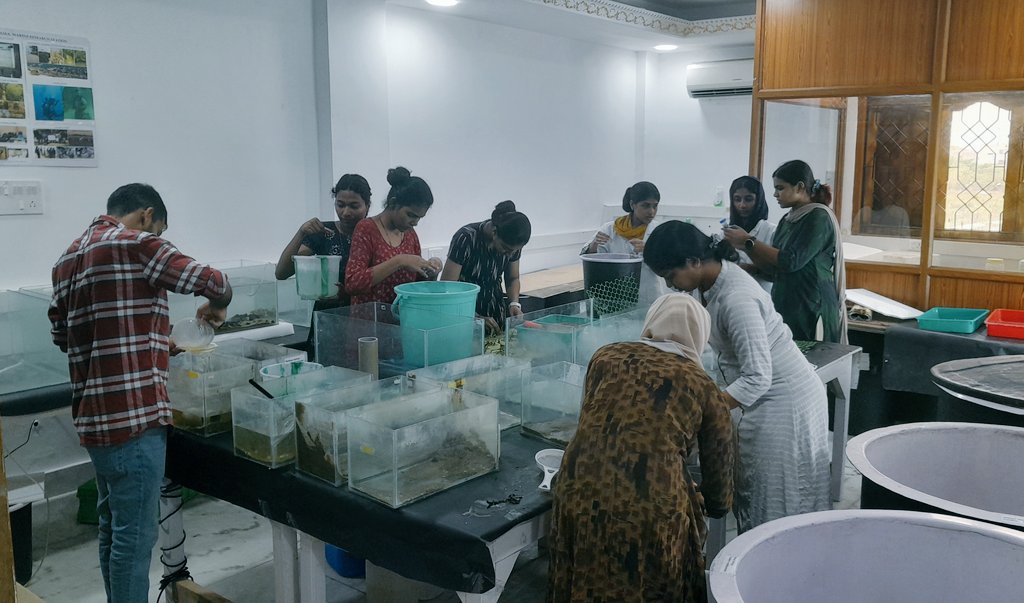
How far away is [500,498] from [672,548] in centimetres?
41

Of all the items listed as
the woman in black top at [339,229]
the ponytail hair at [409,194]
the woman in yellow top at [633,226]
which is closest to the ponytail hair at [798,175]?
the woman in yellow top at [633,226]

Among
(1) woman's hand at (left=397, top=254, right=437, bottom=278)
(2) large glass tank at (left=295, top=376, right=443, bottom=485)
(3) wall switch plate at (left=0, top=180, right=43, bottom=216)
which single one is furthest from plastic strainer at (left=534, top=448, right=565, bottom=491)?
(3) wall switch plate at (left=0, top=180, right=43, bottom=216)

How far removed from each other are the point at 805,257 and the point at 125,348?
2751 millimetres

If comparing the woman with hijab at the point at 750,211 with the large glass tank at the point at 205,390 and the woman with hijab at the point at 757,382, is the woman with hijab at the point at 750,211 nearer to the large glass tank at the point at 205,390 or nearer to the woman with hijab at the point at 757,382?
the woman with hijab at the point at 757,382

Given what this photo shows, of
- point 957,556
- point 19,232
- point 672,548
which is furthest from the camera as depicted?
point 19,232

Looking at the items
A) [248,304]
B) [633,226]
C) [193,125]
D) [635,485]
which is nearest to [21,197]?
[193,125]

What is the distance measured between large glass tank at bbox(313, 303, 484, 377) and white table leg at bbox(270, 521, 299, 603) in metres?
0.71

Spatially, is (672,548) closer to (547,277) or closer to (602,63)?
(547,277)

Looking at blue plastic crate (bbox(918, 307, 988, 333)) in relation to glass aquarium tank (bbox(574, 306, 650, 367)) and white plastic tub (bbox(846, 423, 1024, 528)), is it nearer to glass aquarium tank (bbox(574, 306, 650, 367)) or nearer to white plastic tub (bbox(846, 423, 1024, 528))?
glass aquarium tank (bbox(574, 306, 650, 367))

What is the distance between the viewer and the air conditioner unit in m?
6.61

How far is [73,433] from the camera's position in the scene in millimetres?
3629

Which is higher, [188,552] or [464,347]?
[464,347]

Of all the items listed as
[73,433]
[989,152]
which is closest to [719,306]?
[989,152]

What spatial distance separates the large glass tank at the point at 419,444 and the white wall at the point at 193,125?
2488mm
